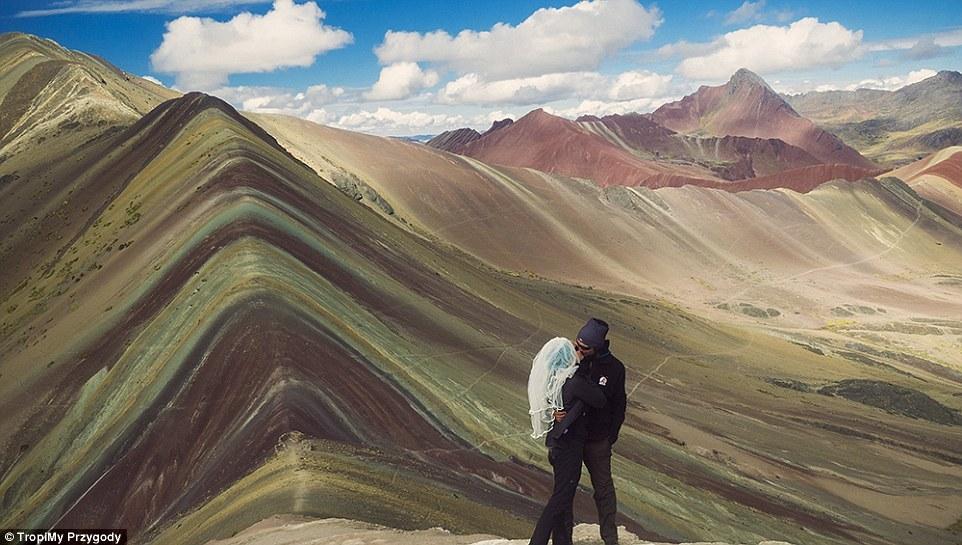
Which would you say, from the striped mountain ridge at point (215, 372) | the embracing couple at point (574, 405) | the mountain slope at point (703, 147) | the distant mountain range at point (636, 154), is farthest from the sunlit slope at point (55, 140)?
the mountain slope at point (703, 147)

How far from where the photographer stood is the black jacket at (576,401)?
662cm

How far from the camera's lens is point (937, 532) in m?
22.1

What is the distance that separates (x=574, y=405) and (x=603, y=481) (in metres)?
1.17

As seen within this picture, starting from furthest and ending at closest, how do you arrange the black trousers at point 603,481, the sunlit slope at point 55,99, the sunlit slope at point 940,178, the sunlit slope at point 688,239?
the sunlit slope at point 940,178 → the sunlit slope at point 688,239 → the sunlit slope at point 55,99 → the black trousers at point 603,481

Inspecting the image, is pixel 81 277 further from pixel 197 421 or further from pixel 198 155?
pixel 197 421

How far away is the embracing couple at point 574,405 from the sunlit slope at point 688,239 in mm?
51781

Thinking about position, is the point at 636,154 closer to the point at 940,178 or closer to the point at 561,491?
the point at 940,178

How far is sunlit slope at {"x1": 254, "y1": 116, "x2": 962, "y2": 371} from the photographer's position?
63.9 meters

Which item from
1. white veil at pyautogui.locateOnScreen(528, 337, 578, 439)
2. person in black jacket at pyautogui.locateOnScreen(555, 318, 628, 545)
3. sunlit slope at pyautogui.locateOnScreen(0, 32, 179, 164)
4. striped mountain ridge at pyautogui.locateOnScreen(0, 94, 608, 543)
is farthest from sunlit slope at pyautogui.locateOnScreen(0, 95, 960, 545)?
sunlit slope at pyautogui.locateOnScreen(0, 32, 179, 164)

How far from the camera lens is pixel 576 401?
665 centimetres

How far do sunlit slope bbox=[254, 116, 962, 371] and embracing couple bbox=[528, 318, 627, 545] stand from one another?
51.8 metres

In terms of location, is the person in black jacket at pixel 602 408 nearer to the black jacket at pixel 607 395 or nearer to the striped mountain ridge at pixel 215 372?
the black jacket at pixel 607 395

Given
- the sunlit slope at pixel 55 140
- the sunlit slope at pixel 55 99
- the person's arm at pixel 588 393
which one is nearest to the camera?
the person's arm at pixel 588 393

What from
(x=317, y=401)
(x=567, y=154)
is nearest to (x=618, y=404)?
(x=317, y=401)
